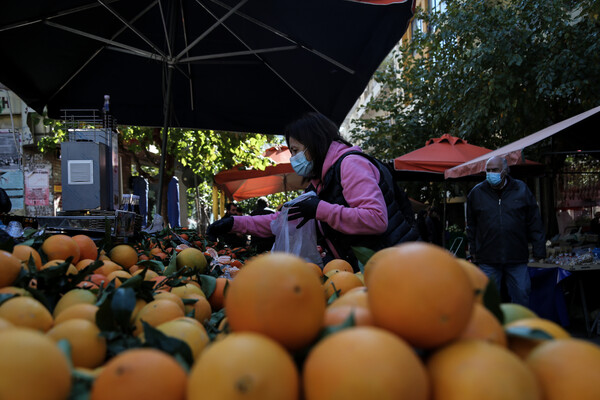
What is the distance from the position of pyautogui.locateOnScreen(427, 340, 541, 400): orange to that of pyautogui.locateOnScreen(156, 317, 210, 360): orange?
1.67ft

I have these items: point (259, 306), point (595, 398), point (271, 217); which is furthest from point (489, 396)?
point (271, 217)

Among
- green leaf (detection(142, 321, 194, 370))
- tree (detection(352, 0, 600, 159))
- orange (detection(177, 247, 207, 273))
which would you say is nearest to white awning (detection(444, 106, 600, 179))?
tree (detection(352, 0, 600, 159))

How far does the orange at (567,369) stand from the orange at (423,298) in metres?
0.15

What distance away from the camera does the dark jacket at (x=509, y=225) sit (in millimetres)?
5613

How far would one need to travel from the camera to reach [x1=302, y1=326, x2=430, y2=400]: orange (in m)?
0.71

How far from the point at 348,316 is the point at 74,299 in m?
0.89

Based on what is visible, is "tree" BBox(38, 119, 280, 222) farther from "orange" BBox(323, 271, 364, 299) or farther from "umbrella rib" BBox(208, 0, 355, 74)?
"orange" BBox(323, 271, 364, 299)

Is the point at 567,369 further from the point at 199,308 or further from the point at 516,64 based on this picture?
the point at 516,64

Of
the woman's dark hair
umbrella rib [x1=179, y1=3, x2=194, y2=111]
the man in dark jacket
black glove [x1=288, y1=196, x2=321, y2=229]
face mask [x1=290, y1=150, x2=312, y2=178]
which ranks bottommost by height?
the man in dark jacket

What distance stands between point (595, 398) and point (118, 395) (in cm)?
75

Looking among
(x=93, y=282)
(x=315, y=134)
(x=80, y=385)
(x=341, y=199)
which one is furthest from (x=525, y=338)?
(x=315, y=134)

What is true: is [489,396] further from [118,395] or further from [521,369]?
[118,395]

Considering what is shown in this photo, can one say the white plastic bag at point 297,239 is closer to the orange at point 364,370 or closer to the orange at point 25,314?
the orange at point 25,314

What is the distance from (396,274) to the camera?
89 centimetres
